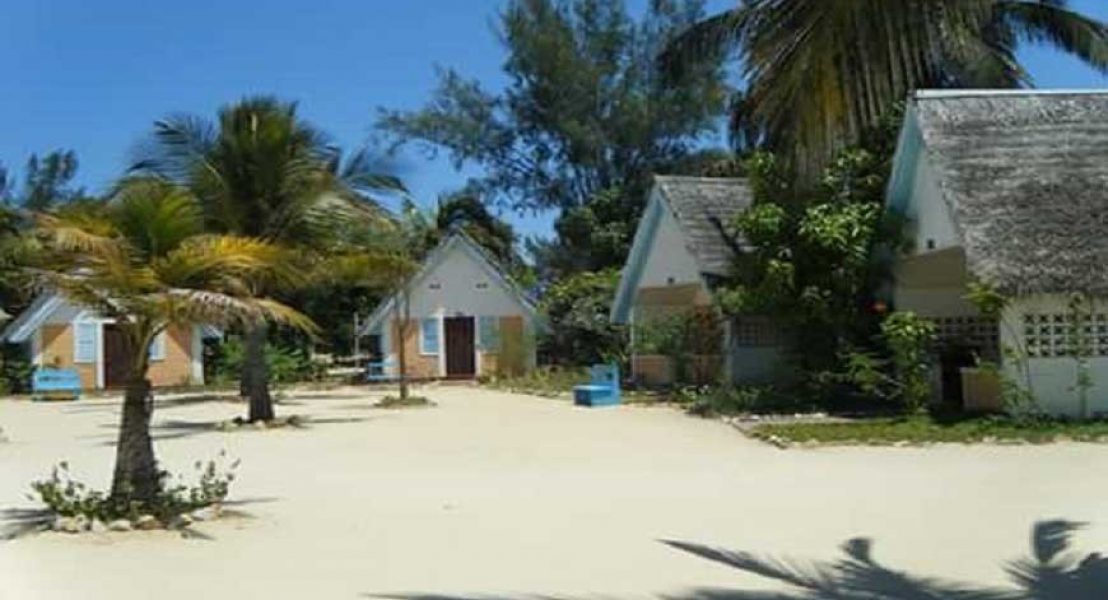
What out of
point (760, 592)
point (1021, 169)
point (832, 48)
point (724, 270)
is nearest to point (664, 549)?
point (760, 592)

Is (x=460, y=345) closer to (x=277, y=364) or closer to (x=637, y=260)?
(x=277, y=364)

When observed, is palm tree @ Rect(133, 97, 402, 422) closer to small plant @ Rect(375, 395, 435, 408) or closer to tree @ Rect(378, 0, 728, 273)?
small plant @ Rect(375, 395, 435, 408)

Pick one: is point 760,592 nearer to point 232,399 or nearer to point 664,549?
point 664,549

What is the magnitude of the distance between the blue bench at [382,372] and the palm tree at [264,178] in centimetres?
1924

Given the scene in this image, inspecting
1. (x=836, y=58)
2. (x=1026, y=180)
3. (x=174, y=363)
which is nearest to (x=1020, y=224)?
(x=1026, y=180)

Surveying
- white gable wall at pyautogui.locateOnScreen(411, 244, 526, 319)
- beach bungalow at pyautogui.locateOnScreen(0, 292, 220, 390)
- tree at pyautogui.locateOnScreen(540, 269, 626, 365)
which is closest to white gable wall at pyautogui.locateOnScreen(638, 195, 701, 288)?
tree at pyautogui.locateOnScreen(540, 269, 626, 365)

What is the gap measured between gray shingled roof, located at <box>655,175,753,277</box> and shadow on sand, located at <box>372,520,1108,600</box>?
57.1 ft

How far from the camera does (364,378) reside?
44.9m

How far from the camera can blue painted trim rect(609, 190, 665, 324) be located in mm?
33500

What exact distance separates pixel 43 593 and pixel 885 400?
60.1 feet

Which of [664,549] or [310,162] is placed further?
[310,162]

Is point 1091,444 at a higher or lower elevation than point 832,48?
lower

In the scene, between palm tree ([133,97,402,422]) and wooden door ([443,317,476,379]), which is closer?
palm tree ([133,97,402,422])

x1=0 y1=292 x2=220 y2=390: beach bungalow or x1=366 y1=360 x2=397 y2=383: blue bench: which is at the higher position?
x1=0 y1=292 x2=220 y2=390: beach bungalow
